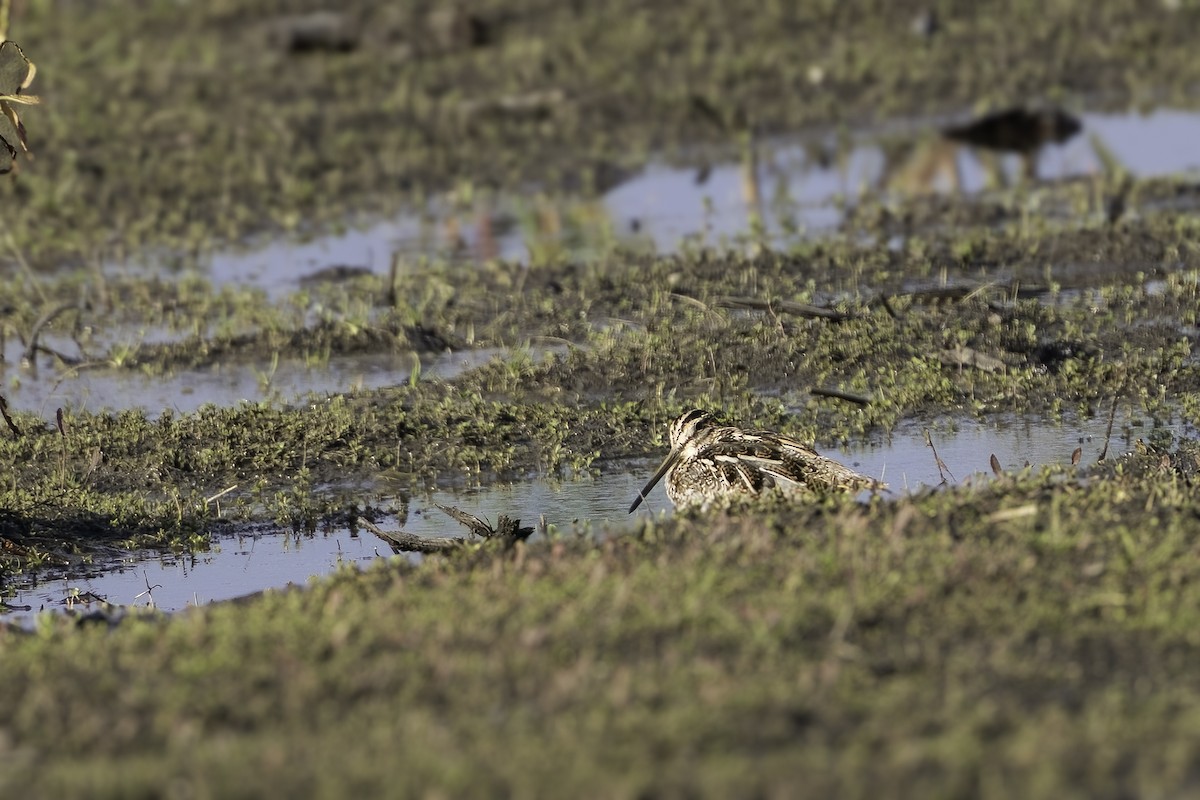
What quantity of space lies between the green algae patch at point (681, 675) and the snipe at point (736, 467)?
141cm

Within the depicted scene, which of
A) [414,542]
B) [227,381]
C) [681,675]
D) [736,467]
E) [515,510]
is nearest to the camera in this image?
[681,675]

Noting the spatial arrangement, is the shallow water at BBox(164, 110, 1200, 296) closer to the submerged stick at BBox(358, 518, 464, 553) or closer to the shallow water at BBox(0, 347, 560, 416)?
the shallow water at BBox(0, 347, 560, 416)

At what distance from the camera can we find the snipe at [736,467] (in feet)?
22.8

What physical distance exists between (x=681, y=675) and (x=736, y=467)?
311 cm

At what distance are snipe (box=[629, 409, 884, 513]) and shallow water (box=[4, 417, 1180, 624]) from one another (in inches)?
7.8

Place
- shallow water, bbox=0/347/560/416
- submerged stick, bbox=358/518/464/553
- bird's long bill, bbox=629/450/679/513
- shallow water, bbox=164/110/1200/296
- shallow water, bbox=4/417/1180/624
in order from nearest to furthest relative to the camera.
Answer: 1. submerged stick, bbox=358/518/464/553
2. shallow water, bbox=4/417/1180/624
3. bird's long bill, bbox=629/450/679/513
4. shallow water, bbox=0/347/560/416
5. shallow water, bbox=164/110/1200/296

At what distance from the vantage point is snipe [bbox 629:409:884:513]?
22.8 ft

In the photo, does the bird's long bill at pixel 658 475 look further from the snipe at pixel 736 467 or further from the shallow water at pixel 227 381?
the shallow water at pixel 227 381

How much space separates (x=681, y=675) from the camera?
13.4ft

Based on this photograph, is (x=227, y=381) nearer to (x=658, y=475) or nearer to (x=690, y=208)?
(x=658, y=475)

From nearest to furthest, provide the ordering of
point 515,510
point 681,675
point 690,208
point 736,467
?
point 681,675, point 736,467, point 515,510, point 690,208

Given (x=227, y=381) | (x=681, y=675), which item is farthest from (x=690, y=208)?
(x=681, y=675)

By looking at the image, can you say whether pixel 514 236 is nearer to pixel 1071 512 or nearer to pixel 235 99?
pixel 235 99

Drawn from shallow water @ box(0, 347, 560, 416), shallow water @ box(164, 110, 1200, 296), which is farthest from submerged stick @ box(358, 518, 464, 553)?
shallow water @ box(164, 110, 1200, 296)
